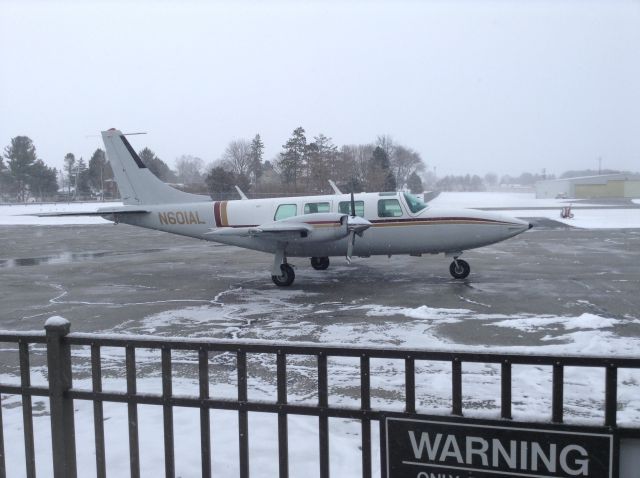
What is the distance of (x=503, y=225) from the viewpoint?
1400cm

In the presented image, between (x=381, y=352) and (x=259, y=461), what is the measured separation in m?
2.19

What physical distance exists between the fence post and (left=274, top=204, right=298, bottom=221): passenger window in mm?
11498

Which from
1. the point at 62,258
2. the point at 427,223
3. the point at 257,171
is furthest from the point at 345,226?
the point at 257,171

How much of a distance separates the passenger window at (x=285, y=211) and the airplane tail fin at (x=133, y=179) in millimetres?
2782

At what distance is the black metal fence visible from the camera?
287 cm

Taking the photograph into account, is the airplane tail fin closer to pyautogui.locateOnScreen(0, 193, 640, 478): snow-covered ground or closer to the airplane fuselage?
the airplane fuselage

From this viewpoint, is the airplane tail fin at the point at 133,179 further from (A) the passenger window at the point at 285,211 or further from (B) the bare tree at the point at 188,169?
(B) the bare tree at the point at 188,169

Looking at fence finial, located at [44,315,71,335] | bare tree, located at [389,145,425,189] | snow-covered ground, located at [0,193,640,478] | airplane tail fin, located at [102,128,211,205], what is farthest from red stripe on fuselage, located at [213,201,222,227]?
bare tree, located at [389,145,425,189]

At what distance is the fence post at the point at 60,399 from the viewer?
344 cm

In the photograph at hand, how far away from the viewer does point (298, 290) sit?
45.3 ft

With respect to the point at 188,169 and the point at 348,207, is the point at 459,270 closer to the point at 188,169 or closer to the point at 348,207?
the point at 348,207

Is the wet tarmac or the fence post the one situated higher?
the fence post

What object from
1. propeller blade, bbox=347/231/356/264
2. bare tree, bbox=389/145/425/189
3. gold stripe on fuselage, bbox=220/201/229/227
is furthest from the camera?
bare tree, bbox=389/145/425/189

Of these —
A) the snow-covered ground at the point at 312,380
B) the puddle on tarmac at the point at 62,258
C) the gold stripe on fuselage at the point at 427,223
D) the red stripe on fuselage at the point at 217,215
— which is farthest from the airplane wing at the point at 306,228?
the puddle on tarmac at the point at 62,258
